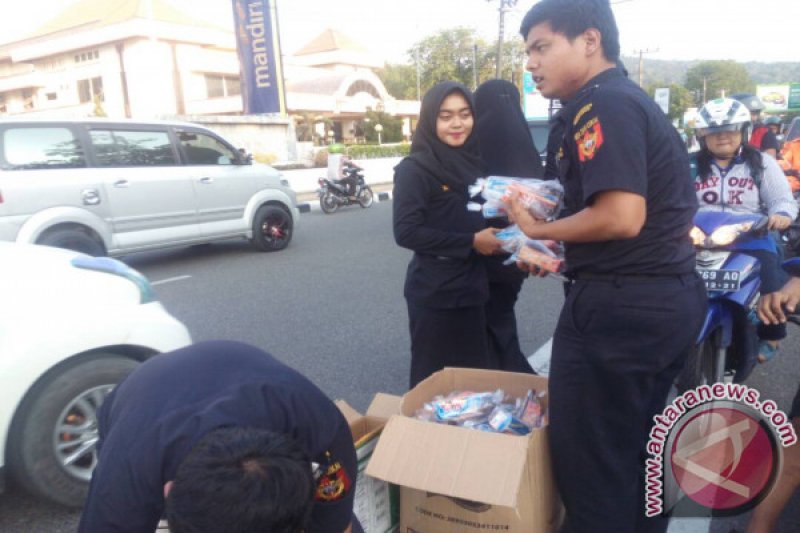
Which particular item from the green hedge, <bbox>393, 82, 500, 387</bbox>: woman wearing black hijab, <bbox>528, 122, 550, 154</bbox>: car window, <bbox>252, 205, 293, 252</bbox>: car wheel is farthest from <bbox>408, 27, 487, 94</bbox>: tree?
<bbox>393, 82, 500, 387</bbox>: woman wearing black hijab

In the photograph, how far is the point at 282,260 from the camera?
329 inches

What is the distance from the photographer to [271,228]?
8.98 meters

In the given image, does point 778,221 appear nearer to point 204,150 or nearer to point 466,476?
point 466,476

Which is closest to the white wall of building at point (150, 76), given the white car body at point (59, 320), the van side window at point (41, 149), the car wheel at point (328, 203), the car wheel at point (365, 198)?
the car wheel at point (365, 198)

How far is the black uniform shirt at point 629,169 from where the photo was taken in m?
1.69

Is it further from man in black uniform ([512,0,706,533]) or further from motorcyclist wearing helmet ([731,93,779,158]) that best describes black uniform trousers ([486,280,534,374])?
motorcyclist wearing helmet ([731,93,779,158])

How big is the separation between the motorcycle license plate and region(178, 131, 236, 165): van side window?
6.66 meters

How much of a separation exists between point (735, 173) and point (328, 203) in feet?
34.8

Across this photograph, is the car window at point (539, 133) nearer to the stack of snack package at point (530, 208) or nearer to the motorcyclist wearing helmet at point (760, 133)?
the motorcyclist wearing helmet at point (760, 133)

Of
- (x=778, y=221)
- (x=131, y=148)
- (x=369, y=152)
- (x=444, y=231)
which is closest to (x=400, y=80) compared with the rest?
(x=369, y=152)

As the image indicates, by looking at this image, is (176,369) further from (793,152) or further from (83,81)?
(83,81)

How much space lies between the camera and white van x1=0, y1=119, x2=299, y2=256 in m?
6.59

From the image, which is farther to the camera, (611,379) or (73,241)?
(73,241)

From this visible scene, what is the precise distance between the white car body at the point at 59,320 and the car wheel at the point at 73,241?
4106 millimetres
